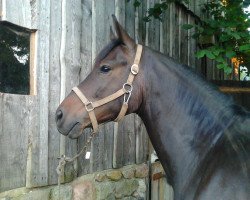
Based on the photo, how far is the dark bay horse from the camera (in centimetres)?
223

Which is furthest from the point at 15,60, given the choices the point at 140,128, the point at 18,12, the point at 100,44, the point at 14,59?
the point at 140,128

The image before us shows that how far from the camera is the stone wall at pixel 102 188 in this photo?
3042 millimetres

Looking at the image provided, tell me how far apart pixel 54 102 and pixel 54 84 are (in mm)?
156

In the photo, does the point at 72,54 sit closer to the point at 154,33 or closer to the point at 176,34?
the point at 154,33

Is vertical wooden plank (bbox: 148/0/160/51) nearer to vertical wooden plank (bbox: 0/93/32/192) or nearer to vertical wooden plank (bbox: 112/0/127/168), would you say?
vertical wooden plank (bbox: 112/0/127/168)

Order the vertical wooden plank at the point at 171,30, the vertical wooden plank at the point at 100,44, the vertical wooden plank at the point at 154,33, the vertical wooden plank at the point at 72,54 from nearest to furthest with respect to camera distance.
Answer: the vertical wooden plank at the point at 72,54
the vertical wooden plank at the point at 100,44
the vertical wooden plank at the point at 154,33
the vertical wooden plank at the point at 171,30

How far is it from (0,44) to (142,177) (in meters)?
2.48

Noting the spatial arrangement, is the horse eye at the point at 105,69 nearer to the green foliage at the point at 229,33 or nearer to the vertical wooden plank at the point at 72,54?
the vertical wooden plank at the point at 72,54

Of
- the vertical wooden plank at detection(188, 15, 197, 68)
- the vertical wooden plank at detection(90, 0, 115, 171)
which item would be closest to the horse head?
the vertical wooden plank at detection(90, 0, 115, 171)

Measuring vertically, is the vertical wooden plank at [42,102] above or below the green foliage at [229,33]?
below

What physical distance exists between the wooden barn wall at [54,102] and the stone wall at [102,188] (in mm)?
65

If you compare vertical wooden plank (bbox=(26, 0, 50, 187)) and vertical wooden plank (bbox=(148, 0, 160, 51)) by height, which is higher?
vertical wooden plank (bbox=(148, 0, 160, 51))

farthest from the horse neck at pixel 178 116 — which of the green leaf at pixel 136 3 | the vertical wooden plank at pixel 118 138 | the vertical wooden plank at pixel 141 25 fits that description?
the vertical wooden plank at pixel 141 25

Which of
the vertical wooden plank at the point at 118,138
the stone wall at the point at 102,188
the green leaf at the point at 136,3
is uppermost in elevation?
the green leaf at the point at 136,3
